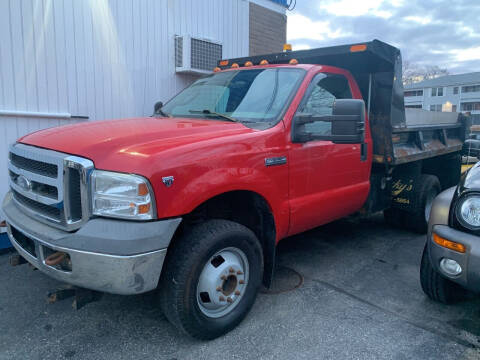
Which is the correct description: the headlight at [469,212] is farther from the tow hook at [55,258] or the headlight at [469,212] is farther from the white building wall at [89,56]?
the white building wall at [89,56]

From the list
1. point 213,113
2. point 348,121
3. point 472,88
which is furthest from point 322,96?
point 472,88

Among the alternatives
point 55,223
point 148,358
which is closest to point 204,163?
point 55,223

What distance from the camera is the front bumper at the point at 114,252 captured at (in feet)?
7.48

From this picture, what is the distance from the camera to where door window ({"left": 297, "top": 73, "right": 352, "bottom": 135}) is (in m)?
3.60

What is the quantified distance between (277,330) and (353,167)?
6.26ft

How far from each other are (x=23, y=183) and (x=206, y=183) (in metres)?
1.39

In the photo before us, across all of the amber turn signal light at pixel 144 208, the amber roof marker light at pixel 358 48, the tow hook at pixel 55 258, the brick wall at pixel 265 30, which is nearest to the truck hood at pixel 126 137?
the amber turn signal light at pixel 144 208

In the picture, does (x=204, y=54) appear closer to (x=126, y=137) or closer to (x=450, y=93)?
(x=126, y=137)

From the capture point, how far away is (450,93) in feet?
184

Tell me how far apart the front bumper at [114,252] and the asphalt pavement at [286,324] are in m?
0.66

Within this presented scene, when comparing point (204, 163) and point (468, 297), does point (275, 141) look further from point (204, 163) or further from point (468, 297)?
point (468, 297)

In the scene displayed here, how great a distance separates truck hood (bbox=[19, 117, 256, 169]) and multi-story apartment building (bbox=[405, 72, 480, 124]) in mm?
55675

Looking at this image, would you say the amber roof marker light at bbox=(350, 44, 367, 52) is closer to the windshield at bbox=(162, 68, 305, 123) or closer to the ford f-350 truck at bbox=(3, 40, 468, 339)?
the ford f-350 truck at bbox=(3, 40, 468, 339)

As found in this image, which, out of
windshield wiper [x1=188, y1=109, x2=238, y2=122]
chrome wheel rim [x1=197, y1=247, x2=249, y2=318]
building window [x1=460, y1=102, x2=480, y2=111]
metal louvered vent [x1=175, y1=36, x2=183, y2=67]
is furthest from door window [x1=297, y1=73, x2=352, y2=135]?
building window [x1=460, y1=102, x2=480, y2=111]
